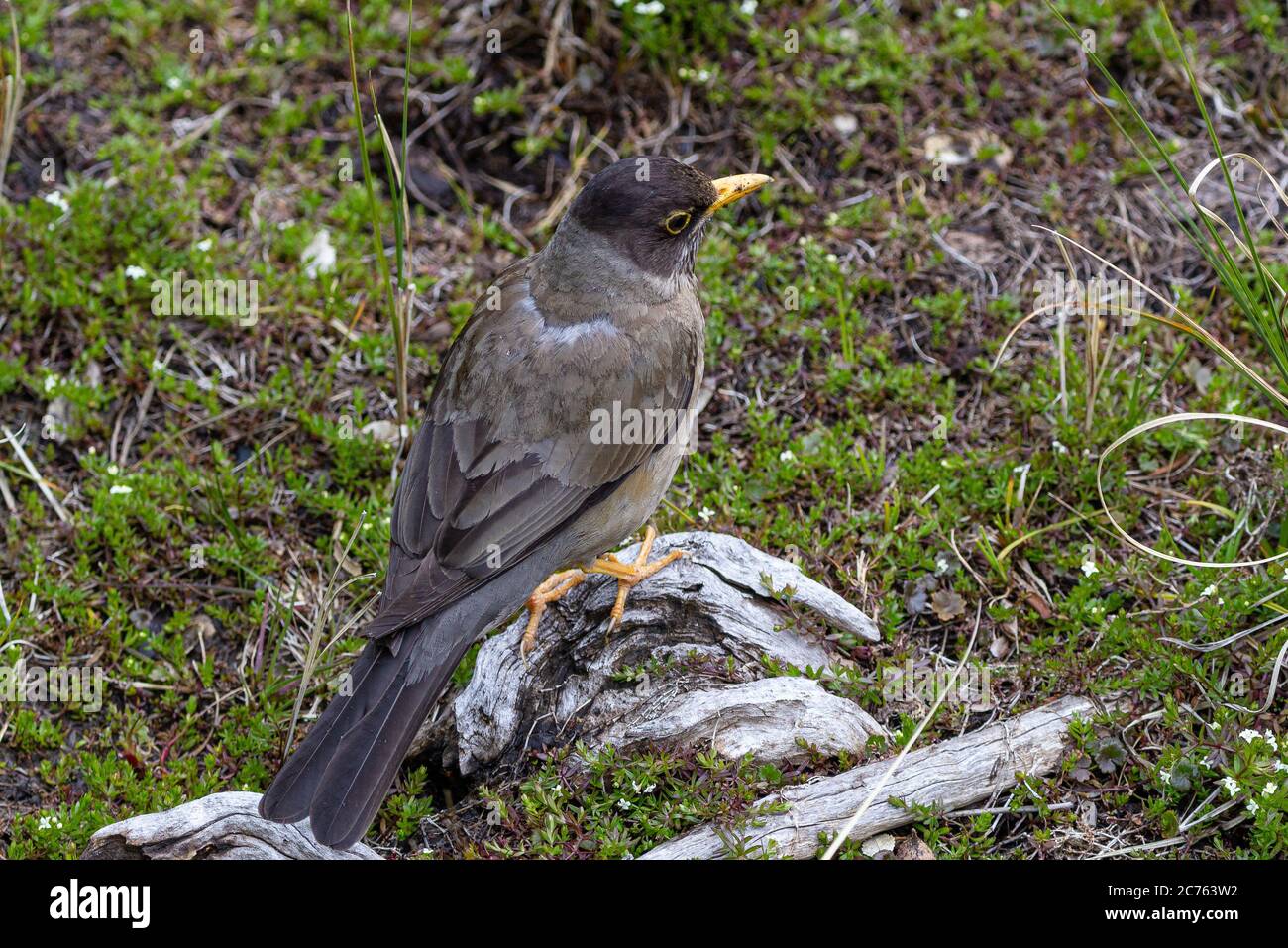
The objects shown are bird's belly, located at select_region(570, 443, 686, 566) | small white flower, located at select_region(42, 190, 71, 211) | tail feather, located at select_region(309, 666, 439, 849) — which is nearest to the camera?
tail feather, located at select_region(309, 666, 439, 849)

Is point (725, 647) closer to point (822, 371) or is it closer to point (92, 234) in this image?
point (822, 371)

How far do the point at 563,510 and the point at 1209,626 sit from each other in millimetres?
2598

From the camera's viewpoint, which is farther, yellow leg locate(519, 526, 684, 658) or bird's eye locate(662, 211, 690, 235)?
bird's eye locate(662, 211, 690, 235)

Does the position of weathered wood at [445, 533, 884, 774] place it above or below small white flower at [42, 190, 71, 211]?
below

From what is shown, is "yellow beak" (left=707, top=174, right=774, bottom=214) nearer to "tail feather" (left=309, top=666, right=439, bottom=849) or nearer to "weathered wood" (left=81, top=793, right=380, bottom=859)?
"tail feather" (left=309, top=666, right=439, bottom=849)

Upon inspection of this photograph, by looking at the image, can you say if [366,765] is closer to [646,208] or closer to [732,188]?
[646,208]

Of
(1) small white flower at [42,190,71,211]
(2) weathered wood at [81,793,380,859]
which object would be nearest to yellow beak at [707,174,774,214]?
(2) weathered wood at [81,793,380,859]

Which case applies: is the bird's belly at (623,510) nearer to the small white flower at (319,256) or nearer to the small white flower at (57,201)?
the small white flower at (319,256)

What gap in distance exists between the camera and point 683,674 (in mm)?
5180

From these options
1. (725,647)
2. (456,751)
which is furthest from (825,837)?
(456,751)

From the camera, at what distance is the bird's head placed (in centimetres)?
567

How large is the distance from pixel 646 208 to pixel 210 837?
314 cm

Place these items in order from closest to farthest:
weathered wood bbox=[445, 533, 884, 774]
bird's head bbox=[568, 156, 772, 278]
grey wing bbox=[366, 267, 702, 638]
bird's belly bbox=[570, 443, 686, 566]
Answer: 1. weathered wood bbox=[445, 533, 884, 774]
2. grey wing bbox=[366, 267, 702, 638]
3. bird's belly bbox=[570, 443, 686, 566]
4. bird's head bbox=[568, 156, 772, 278]

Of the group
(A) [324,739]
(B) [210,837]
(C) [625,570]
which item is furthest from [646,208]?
(B) [210,837]
